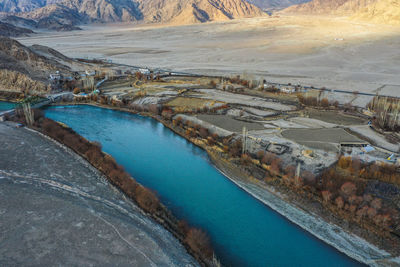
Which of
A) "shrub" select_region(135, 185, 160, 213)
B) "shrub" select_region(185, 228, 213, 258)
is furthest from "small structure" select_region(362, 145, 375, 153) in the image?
"shrub" select_region(135, 185, 160, 213)

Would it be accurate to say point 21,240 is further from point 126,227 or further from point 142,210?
point 142,210

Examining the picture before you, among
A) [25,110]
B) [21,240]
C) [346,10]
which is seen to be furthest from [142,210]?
[346,10]

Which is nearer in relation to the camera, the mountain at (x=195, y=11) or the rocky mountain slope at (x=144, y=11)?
the rocky mountain slope at (x=144, y=11)

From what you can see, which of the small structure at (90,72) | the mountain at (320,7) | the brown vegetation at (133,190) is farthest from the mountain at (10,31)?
the mountain at (320,7)

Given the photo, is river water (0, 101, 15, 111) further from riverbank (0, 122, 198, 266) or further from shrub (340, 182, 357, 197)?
shrub (340, 182, 357, 197)

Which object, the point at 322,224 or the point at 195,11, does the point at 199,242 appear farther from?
the point at 195,11

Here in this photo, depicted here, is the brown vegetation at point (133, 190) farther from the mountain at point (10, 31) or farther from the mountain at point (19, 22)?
the mountain at point (19, 22)
